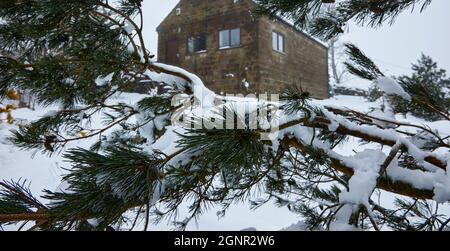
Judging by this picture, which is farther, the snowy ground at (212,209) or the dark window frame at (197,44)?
the dark window frame at (197,44)

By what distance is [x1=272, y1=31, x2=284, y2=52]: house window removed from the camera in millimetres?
12758

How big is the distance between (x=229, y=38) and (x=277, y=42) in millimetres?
2407

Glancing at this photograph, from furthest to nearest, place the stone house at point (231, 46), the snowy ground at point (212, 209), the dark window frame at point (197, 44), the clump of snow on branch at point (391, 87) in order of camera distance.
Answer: the dark window frame at point (197, 44), the stone house at point (231, 46), the snowy ground at point (212, 209), the clump of snow on branch at point (391, 87)

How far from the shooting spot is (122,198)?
86cm

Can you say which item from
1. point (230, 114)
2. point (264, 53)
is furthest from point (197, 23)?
point (230, 114)

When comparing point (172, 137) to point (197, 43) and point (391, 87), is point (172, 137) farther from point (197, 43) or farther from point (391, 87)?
point (197, 43)

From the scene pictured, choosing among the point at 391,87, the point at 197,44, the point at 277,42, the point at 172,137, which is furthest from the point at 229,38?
the point at 172,137

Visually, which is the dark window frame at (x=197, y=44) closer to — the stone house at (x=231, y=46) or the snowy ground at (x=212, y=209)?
the stone house at (x=231, y=46)

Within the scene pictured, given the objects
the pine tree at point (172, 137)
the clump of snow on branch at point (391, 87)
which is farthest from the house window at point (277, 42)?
the clump of snow on branch at point (391, 87)

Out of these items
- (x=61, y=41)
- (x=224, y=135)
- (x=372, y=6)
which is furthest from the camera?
(x=61, y=41)

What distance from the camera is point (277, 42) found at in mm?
Result: 13070

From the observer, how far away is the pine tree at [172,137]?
841mm

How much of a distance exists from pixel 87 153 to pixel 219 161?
413mm
